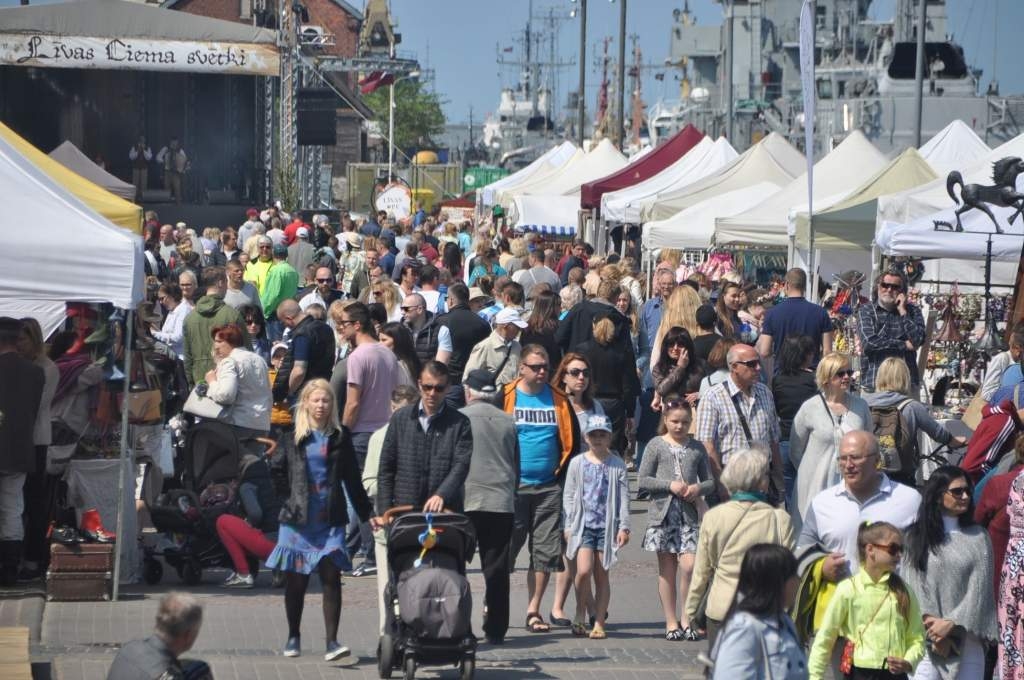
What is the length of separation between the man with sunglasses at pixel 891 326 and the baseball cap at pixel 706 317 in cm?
157

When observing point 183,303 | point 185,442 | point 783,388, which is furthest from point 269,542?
point 183,303

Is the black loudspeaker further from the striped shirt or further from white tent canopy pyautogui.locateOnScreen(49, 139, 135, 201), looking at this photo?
the striped shirt

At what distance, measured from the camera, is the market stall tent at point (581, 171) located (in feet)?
126

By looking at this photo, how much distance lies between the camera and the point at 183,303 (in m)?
15.2

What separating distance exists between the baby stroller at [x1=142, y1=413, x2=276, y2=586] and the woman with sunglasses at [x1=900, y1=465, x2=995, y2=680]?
16.6 ft

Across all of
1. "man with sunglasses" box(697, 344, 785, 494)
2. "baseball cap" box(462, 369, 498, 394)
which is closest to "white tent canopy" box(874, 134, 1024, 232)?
"man with sunglasses" box(697, 344, 785, 494)

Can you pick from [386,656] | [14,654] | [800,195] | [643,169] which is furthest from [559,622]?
[643,169]

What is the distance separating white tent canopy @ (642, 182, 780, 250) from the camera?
23.5 m

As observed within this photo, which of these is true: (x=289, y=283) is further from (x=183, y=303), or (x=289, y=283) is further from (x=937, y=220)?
(x=937, y=220)

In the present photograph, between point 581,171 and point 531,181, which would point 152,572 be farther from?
point 531,181

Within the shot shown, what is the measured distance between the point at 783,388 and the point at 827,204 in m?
9.67

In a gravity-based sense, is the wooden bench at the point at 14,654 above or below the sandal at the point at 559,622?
above

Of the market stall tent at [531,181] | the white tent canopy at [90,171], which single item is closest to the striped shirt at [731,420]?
the white tent canopy at [90,171]

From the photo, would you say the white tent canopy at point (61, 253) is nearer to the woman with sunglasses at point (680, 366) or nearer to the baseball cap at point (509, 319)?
the baseball cap at point (509, 319)
